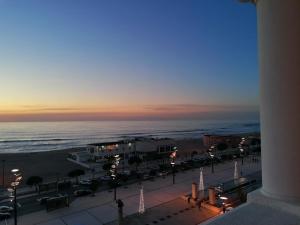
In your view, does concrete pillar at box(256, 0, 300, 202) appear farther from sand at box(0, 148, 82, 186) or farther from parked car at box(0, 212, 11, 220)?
sand at box(0, 148, 82, 186)

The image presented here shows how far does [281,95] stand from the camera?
420 centimetres

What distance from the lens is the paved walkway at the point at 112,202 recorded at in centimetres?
1530

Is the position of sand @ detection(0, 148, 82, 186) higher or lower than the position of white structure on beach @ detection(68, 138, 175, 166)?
lower

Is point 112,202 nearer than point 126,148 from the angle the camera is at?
Yes

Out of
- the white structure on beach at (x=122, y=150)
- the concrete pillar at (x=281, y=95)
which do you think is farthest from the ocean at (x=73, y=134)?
the concrete pillar at (x=281, y=95)

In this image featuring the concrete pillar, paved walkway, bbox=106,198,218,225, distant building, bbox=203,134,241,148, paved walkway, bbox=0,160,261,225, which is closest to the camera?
the concrete pillar

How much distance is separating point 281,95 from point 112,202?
1560 cm

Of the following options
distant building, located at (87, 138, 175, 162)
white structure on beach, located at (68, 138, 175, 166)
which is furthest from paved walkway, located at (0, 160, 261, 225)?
distant building, located at (87, 138, 175, 162)

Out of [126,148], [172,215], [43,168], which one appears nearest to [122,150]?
[126,148]

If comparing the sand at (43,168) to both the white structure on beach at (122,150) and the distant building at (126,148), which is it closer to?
the white structure on beach at (122,150)

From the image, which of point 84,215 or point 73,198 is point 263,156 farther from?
point 73,198

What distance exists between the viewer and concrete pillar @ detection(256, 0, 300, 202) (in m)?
4.12

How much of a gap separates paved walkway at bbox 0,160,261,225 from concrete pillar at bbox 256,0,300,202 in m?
12.0

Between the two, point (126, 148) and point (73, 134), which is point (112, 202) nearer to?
point (126, 148)
